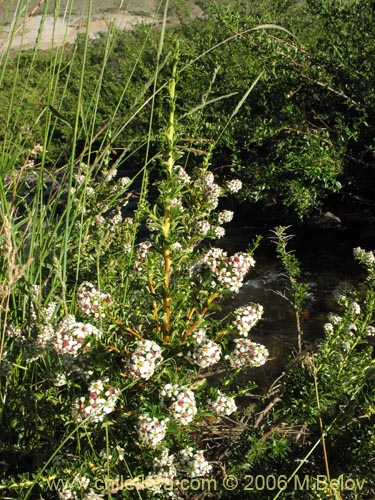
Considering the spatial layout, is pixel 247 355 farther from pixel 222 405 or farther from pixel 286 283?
pixel 286 283

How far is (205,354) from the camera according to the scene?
1360 millimetres

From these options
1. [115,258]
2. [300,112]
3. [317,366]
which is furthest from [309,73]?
[317,366]

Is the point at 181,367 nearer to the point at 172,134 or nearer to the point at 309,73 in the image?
the point at 172,134

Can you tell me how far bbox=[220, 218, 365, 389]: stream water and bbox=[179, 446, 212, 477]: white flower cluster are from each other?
1.95 m

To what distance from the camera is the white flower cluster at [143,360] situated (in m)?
Result: 1.26

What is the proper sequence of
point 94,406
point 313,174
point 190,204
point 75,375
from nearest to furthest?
point 94,406
point 75,375
point 190,204
point 313,174

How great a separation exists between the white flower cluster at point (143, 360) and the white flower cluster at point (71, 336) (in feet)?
0.39

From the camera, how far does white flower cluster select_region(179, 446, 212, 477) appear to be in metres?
1.37

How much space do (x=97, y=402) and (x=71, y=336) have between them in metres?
0.16

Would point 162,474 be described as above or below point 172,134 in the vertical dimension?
below

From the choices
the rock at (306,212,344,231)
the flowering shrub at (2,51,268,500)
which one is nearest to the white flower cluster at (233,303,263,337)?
the flowering shrub at (2,51,268,500)

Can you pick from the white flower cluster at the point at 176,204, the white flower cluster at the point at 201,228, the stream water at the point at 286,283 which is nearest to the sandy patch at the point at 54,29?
the white flower cluster at the point at 176,204

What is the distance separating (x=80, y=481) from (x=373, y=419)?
703mm

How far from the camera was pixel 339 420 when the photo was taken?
1448 mm
